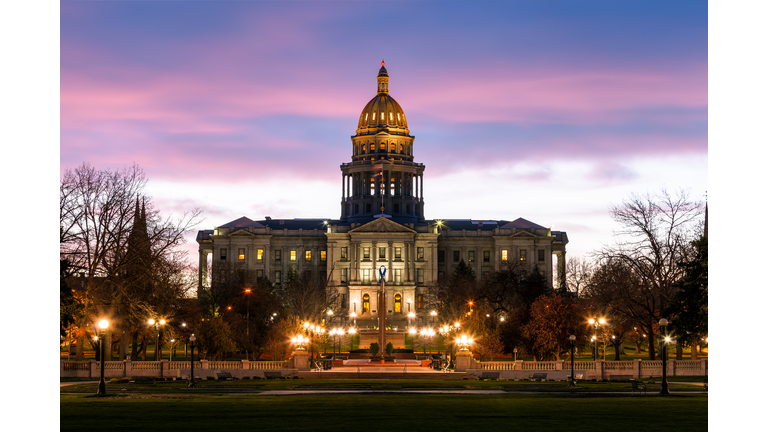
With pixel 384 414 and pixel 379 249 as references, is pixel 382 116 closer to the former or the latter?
pixel 379 249

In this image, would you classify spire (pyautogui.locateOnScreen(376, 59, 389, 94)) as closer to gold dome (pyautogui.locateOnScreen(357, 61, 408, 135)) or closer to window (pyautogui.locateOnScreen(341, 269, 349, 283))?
gold dome (pyautogui.locateOnScreen(357, 61, 408, 135))

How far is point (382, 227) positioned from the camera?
155 meters

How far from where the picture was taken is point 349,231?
155875 mm

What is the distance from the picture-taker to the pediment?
154 m

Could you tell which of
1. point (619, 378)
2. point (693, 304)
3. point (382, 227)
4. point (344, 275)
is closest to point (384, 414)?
point (619, 378)

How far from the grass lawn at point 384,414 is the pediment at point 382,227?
408ft

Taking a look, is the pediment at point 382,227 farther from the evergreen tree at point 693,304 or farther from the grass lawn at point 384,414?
the grass lawn at point 384,414

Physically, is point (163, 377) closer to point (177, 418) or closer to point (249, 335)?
point (249, 335)

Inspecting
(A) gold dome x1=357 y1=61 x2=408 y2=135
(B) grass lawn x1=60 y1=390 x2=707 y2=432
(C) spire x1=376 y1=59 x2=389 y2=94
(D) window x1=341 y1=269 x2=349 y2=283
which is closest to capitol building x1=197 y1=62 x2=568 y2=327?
(D) window x1=341 y1=269 x2=349 y2=283

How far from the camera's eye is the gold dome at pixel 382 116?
7082 inches

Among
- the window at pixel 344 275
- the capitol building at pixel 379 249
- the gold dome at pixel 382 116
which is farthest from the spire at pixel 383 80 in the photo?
the window at pixel 344 275

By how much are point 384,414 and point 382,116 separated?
Result: 15919 centimetres

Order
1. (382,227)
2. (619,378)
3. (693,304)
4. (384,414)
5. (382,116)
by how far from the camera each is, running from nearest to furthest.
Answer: (384,414) → (693,304) → (619,378) → (382,227) → (382,116)
